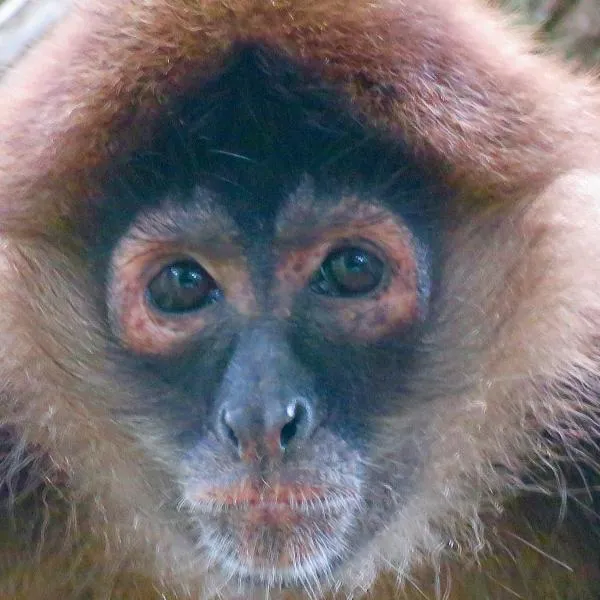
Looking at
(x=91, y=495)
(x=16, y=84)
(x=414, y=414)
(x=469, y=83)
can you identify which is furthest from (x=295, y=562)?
(x=16, y=84)

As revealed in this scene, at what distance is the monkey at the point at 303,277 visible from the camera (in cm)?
197

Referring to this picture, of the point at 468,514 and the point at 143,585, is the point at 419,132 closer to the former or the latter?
the point at 468,514

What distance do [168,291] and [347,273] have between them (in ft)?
1.15

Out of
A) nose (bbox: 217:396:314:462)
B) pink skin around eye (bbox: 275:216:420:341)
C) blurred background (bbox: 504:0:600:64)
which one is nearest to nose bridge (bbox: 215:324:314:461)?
nose (bbox: 217:396:314:462)

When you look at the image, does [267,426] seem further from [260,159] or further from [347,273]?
[260,159]

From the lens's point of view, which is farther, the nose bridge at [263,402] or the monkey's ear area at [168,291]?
the monkey's ear area at [168,291]

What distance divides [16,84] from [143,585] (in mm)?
1158

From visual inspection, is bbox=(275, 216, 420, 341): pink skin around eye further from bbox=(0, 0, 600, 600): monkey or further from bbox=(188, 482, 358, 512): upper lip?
bbox=(188, 482, 358, 512): upper lip

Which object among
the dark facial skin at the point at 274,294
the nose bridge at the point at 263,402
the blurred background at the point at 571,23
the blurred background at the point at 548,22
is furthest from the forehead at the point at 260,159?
the blurred background at the point at 571,23

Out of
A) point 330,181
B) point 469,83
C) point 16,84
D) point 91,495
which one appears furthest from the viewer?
point 91,495

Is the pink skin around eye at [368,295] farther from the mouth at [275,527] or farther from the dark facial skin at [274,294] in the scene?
the mouth at [275,527]

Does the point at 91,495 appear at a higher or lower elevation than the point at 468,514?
lower

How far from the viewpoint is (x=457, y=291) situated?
2.21m

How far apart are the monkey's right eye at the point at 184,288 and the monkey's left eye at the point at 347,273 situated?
199 mm
